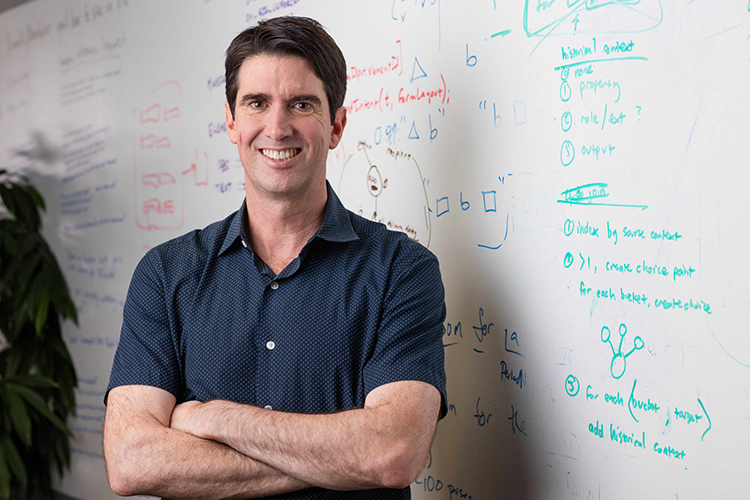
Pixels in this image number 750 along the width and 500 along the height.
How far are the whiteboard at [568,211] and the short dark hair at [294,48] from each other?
303 millimetres

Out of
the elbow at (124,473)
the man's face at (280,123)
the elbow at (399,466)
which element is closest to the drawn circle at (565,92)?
the man's face at (280,123)

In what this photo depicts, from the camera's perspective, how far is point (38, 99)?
2791mm

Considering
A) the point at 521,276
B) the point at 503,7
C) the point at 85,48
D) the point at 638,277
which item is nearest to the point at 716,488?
the point at 638,277

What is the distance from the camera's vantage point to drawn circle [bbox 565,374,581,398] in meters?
1.24

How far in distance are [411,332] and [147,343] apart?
527 millimetres

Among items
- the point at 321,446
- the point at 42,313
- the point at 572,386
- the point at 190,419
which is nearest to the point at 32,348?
the point at 42,313

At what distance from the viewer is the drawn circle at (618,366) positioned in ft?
3.85

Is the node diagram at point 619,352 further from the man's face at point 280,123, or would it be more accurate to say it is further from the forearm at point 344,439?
the man's face at point 280,123

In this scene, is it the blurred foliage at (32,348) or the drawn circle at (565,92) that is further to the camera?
the blurred foliage at (32,348)

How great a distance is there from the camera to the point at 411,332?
1130mm

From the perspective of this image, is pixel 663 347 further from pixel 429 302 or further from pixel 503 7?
pixel 503 7

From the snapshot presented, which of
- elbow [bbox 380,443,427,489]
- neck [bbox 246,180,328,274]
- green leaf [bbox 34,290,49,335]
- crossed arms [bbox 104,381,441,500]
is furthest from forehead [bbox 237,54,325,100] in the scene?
green leaf [bbox 34,290,49,335]

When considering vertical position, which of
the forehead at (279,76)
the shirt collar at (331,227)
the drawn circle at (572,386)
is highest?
the forehead at (279,76)

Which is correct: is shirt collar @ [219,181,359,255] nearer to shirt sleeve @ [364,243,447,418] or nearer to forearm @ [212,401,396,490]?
shirt sleeve @ [364,243,447,418]
